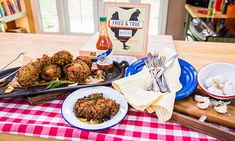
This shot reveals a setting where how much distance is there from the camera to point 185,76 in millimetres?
783

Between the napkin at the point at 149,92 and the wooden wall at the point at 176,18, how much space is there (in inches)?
98.7

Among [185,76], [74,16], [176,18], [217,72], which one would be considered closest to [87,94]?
[185,76]

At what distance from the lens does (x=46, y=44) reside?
1227 mm

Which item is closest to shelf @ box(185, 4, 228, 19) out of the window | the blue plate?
the window

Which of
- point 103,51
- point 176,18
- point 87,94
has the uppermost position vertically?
point 103,51

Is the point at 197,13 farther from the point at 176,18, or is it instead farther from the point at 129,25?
the point at 129,25

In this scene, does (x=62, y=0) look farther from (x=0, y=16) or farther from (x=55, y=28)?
(x=0, y=16)

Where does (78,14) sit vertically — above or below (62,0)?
below

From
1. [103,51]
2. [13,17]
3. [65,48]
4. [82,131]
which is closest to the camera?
[82,131]

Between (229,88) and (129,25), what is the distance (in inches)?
20.0

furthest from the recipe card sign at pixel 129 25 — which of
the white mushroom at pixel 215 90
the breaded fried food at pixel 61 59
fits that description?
the white mushroom at pixel 215 90

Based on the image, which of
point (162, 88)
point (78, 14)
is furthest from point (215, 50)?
point (78, 14)

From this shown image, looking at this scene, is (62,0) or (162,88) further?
(62,0)

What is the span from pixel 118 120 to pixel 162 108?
0.45 feet
